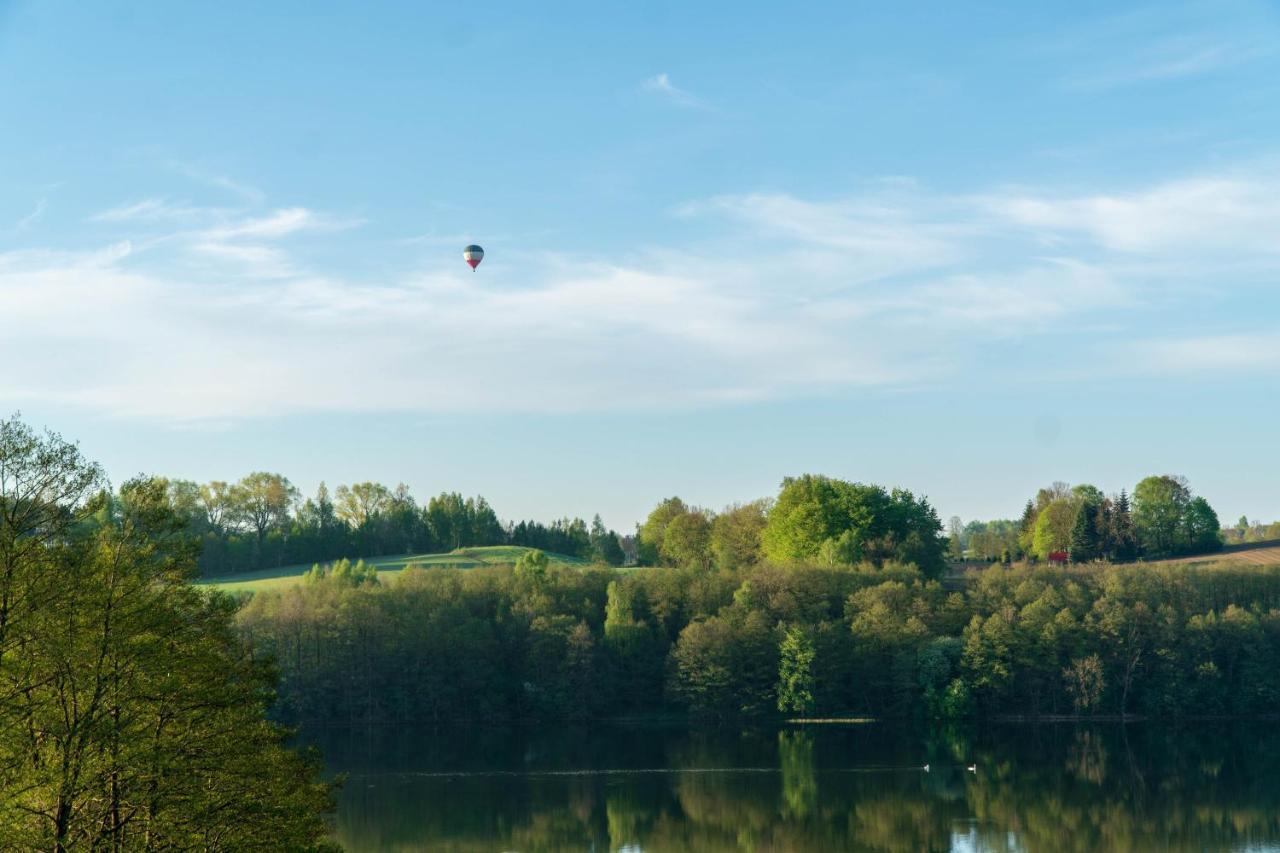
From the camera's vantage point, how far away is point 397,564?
461 feet

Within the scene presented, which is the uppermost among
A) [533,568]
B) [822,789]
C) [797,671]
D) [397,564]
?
[397,564]

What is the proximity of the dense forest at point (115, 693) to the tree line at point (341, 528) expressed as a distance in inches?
4527

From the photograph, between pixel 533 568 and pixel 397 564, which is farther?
pixel 397 564

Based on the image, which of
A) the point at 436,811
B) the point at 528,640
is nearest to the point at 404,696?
the point at 528,640

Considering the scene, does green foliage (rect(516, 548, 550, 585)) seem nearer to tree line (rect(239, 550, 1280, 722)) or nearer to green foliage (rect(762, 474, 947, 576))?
tree line (rect(239, 550, 1280, 722))

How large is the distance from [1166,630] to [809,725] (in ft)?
87.3

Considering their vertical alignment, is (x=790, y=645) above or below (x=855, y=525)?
below

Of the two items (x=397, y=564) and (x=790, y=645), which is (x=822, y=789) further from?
(x=397, y=564)

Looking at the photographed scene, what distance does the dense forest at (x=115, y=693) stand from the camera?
21.3 m

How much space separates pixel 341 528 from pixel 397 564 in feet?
46.1

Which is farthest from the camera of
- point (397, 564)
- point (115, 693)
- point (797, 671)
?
point (397, 564)

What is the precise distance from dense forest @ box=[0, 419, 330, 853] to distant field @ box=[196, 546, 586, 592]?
98.7m

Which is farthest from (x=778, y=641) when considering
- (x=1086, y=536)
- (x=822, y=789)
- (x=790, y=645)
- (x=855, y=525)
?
(x=1086, y=536)

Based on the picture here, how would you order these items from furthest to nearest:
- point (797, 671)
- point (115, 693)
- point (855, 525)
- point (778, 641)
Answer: point (855, 525) < point (778, 641) < point (797, 671) < point (115, 693)
